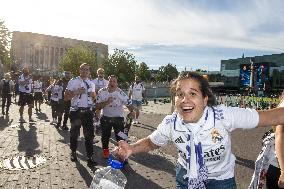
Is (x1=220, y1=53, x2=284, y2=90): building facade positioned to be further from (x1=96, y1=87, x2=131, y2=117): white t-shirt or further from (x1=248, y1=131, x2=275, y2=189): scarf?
(x1=248, y1=131, x2=275, y2=189): scarf

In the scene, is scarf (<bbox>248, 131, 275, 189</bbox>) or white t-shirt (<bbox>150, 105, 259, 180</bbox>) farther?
scarf (<bbox>248, 131, 275, 189</bbox>)

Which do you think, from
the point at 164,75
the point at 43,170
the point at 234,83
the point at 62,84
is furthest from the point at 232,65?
the point at 43,170

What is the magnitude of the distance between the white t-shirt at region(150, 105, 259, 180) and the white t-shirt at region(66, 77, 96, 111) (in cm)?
593

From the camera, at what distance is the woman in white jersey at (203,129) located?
10.6 ft

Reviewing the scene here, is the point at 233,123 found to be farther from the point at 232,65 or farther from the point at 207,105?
the point at 232,65

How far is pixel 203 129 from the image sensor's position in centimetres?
326

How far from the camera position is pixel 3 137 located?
12258mm

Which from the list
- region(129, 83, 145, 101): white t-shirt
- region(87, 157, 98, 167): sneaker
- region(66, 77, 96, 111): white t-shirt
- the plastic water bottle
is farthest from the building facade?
the plastic water bottle

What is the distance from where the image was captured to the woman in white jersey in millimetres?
3244

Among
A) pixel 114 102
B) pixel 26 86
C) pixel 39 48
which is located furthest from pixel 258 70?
pixel 39 48

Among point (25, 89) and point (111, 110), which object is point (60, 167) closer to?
point (111, 110)

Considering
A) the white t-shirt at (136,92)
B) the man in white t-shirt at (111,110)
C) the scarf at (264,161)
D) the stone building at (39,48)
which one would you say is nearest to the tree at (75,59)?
the stone building at (39,48)

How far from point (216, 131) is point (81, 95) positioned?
6392mm

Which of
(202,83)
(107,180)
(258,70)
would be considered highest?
(258,70)
